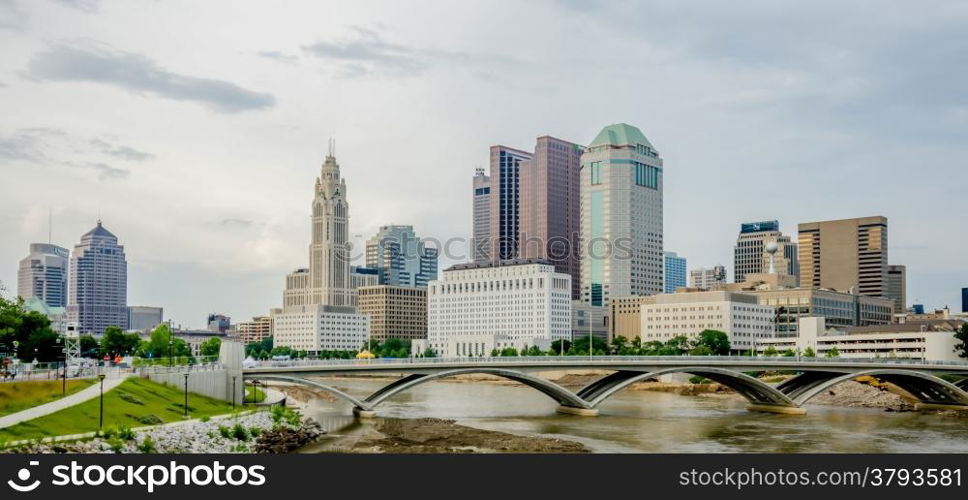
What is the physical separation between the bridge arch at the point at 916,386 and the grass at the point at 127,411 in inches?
2399

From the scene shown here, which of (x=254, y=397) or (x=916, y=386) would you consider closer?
(x=254, y=397)

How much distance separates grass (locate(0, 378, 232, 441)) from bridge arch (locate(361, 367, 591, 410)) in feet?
50.4

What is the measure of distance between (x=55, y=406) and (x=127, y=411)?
188 inches

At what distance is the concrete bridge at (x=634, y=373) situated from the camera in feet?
308

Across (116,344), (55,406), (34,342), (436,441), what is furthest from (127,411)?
(116,344)

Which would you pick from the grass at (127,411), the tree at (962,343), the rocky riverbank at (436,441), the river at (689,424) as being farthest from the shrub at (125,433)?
the tree at (962,343)

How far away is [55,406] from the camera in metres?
61.0

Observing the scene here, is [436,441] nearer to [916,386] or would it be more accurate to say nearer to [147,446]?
[147,446]

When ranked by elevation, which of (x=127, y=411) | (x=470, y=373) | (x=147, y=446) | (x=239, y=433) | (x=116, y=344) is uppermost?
(x=116, y=344)

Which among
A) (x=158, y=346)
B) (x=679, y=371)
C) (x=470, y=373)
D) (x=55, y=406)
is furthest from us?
(x=158, y=346)

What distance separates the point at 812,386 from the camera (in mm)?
111188

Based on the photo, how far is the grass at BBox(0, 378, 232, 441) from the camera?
5466 cm

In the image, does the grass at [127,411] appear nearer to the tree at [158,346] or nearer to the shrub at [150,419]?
the shrub at [150,419]

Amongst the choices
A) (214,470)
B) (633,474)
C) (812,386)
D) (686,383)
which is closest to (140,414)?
(214,470)
